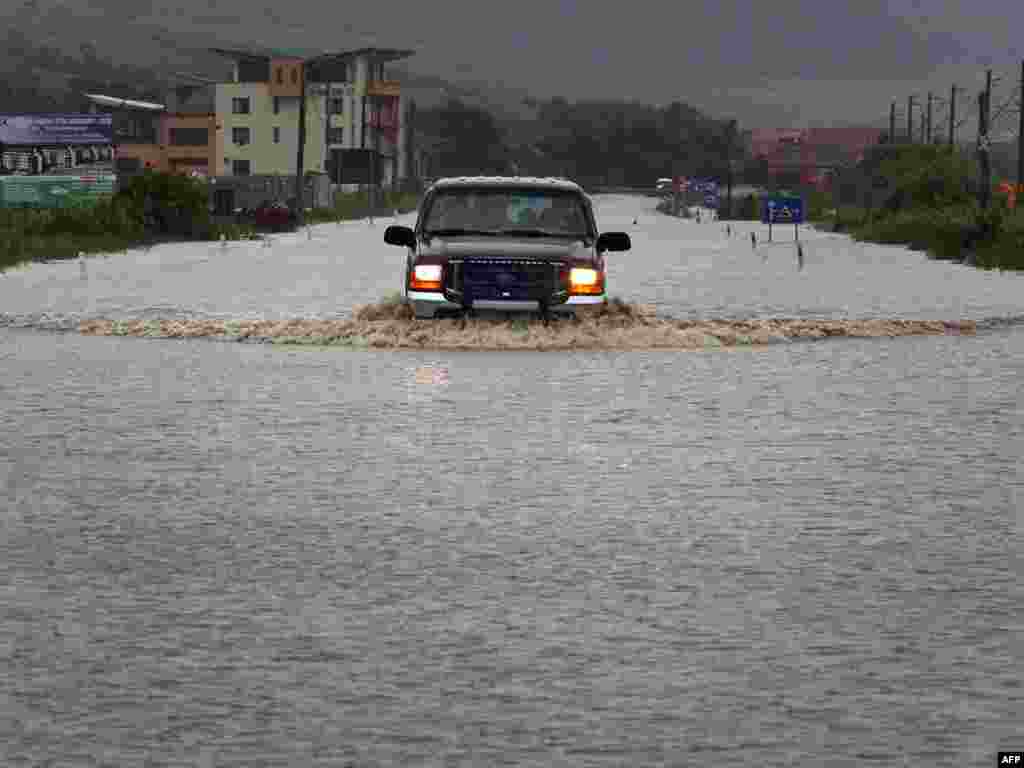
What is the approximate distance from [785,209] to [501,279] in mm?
54315

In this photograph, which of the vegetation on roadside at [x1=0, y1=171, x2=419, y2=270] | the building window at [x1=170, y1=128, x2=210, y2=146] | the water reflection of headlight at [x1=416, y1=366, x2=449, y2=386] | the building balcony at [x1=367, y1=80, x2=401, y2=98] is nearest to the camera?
the water reflection of headlight at [x1=416, y1=366, x2=449, y2=386]

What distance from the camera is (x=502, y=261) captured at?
869 inches

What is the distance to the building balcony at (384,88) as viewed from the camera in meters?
172

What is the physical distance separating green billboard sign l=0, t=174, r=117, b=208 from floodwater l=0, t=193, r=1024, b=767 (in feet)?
206

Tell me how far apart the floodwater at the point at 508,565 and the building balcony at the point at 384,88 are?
504 feet

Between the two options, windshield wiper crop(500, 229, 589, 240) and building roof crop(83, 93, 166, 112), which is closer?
windshield wiper crop(500, 229, 589, 240)

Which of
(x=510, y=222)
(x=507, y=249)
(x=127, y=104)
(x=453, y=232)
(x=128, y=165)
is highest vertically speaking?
(x=127, y=104)

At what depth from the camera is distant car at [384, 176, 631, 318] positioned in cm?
2216

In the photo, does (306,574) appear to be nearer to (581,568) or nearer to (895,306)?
(581,568)

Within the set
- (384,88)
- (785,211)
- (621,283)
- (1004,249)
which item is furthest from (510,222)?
(384,88)

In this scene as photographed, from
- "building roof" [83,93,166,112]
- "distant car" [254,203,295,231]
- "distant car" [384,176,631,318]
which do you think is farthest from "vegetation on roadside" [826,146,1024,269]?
"building roof" [83,93,166,112]

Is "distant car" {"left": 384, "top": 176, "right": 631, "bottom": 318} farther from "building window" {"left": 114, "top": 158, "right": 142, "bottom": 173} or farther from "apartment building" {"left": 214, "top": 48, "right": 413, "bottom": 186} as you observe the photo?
"building window" {"left": 114, "top": 158, "right": 142, "bottom": 173}

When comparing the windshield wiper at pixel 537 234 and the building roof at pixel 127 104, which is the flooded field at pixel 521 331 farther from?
the building roof at pixel 127 104

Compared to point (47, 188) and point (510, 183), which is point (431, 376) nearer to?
point (510, 183)
